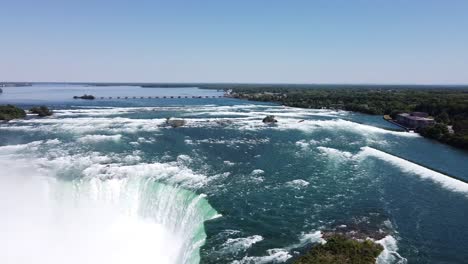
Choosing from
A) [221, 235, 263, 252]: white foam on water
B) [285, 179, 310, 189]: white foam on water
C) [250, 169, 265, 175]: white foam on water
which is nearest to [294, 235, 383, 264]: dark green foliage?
[221, 235, 263, 252]: white foam on water

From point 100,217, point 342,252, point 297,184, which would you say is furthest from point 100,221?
point 342,252

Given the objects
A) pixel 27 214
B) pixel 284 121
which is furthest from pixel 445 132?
pixel 27 214

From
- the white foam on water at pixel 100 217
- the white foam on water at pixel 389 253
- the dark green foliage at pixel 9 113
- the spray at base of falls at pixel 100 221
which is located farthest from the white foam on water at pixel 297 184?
the dark green foliage at pixel 9 113

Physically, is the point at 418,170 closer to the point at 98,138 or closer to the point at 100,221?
the point at 100,221

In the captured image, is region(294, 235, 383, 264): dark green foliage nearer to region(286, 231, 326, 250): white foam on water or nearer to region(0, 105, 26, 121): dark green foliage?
region(286, 231, 326, 250): white foam on water

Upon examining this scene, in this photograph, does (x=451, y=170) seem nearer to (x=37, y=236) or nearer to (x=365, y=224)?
(x=365, y=224)

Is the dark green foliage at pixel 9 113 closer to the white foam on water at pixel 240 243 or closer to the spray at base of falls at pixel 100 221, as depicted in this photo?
the spray at base of falls at pixel 100 221
